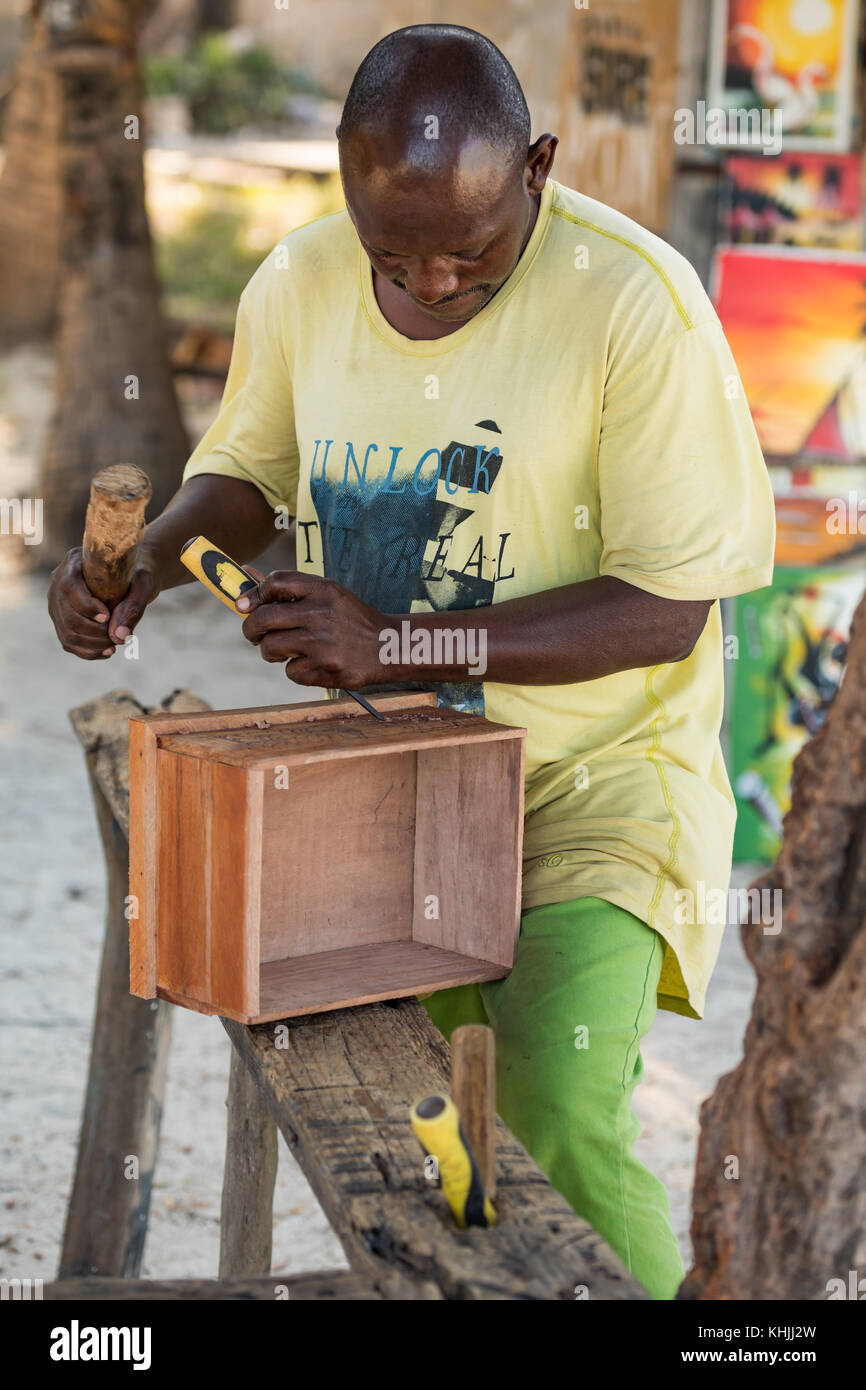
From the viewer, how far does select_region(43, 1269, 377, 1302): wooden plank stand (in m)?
1.52

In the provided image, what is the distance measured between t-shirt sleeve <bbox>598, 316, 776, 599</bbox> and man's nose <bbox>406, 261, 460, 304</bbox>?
27cm

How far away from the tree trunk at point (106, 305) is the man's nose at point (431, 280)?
19.2 feet

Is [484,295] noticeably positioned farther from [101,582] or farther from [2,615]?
[2,615]

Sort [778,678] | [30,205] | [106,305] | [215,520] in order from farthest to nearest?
1. [30,205]
2. [106,305]
3. [778,678]
4. [215,520]

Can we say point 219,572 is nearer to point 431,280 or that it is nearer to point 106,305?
point 431,280

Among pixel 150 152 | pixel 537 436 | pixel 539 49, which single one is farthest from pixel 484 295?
pixel 150 152

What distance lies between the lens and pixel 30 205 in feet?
38.0

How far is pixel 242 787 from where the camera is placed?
189 centimetres

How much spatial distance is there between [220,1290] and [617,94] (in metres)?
3.96

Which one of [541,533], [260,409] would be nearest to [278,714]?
[541,533]

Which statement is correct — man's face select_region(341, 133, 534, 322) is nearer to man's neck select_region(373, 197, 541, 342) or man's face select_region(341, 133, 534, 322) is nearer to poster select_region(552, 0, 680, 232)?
man's neck select_region(373, 197, 541, 342)

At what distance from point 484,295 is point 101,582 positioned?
68 centimetres

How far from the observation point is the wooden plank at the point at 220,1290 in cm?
152

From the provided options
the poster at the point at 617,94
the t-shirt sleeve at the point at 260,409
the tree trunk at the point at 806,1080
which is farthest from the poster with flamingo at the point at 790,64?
the tree trunk at the point at 806,1080
